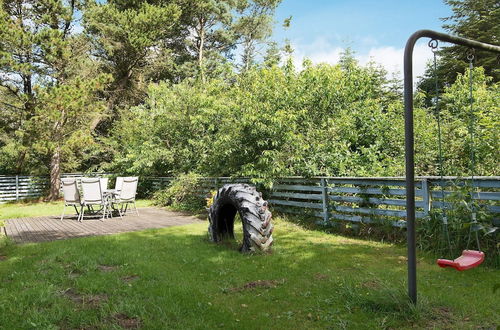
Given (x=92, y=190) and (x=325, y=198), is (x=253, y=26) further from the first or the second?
(x=325, y=198)

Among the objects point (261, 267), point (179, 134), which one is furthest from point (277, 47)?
point (261, 267)

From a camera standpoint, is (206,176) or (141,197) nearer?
(206,176)

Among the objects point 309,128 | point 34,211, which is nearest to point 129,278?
point 309,128

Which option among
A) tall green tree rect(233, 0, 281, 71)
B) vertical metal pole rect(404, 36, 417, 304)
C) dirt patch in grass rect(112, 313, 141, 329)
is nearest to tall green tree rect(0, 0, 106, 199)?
dirt patch in grass rect(112, 313, 141, 329)

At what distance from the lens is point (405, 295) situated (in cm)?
306

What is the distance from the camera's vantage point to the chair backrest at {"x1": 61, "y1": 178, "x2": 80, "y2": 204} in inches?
355

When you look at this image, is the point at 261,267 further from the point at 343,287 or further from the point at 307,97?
the point at 307,97

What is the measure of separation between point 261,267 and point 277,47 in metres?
24.8

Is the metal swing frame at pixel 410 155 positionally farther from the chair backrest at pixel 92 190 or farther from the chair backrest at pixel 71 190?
the chair backrest at pixel 71 190

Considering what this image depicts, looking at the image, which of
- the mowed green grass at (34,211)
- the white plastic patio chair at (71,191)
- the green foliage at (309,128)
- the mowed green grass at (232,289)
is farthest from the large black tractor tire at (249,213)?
the mowed green grass at (34,211)

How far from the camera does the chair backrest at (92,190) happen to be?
8820 mm

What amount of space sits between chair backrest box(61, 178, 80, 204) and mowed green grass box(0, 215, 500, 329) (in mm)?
3390

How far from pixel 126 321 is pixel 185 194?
871 cm

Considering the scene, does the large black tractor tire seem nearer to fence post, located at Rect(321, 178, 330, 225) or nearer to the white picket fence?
fence post, located at Rect(321, 178, 330, 225)
